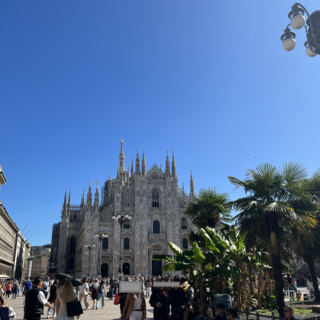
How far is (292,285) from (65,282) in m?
21.2

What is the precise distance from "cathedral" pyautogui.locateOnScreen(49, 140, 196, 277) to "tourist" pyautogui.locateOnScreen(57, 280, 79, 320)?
121ft

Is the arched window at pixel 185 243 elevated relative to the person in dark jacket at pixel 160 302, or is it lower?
elevated

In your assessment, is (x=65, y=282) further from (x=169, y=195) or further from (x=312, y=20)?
(x=169, y=195)

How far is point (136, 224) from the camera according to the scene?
46.8 m

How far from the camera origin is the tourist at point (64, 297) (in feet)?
19.2

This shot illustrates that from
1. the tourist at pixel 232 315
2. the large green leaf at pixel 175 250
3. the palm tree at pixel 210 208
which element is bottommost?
the tourist at pixel 232 315

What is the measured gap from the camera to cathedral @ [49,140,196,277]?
146ft

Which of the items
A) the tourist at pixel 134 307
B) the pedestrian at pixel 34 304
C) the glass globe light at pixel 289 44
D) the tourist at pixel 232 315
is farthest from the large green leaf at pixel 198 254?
the glass globe light at pixel 289 44

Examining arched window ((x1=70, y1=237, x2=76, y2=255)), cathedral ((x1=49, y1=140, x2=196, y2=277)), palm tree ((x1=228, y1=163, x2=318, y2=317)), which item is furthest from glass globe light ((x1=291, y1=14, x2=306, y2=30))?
arched window ((x1=70, y1=237, x2=76, y2=255))

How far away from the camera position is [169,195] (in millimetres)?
49969

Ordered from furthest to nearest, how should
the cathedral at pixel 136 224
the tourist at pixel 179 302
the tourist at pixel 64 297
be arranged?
the cathedral at pixel 136 224 < the tourist at pixel 179 302 < the tourist at pixel 64 297

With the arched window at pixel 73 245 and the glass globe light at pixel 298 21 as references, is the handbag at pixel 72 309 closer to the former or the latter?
the glass globe light at pixel 298 21

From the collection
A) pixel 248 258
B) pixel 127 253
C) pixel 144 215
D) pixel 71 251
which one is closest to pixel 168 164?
pixel 144 215

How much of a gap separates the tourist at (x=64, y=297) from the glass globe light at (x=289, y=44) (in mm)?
6917
